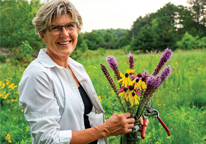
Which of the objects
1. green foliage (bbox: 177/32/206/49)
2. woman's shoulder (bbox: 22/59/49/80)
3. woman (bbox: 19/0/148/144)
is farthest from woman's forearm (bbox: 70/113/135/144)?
green foliage (bbox: 177/32/206/49)

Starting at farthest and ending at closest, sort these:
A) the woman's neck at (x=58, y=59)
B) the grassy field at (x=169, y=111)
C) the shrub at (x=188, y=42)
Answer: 1. the shrub at (x=188, y=42)
2. the grassy field at (x=169, y=111)
3. the woman's neck at (x=58, y=59)

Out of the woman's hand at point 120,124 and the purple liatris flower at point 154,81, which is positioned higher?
the purple liatris flower at point 154,81

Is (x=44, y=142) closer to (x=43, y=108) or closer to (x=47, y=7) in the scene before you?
(x=43, y=108)

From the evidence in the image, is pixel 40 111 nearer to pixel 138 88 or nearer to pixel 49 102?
pixel 49 102

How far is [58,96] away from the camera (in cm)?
138

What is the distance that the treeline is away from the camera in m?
15.9

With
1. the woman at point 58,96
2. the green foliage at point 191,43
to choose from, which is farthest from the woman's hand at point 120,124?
the green foliage at point 191,43

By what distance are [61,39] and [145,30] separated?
27566 mm

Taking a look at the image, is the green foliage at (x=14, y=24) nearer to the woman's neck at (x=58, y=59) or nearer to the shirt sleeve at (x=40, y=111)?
the woman's neck at (x=58, y=59)

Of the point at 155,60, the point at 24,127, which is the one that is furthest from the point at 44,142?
the point at 155,60

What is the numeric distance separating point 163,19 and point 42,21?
3207 cm

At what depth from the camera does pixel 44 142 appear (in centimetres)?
123

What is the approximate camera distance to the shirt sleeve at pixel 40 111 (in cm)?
122

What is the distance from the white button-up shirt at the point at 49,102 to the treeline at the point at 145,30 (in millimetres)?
15648
